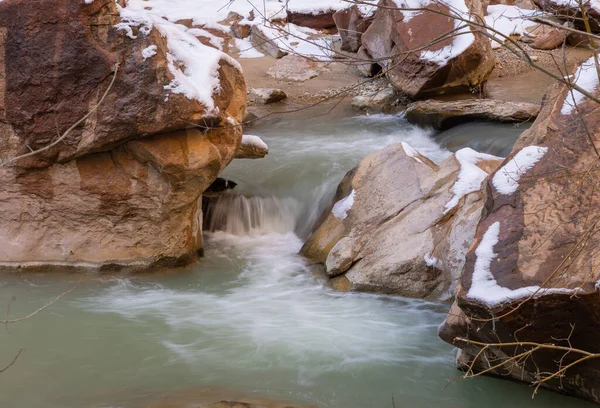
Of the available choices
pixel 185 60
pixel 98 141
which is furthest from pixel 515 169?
pixel 98 141

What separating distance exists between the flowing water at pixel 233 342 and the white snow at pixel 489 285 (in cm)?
81

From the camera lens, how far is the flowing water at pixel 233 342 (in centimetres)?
430

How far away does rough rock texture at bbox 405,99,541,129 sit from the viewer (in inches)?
350

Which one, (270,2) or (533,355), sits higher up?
(270,2)

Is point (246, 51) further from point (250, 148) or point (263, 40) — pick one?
point (250, 148)

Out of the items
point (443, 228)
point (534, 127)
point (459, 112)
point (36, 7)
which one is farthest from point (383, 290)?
point (459, 112)

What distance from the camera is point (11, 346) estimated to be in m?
4.86

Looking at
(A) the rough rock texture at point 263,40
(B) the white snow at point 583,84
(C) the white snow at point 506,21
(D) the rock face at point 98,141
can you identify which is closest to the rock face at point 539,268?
(B) the white snow at point 583,84

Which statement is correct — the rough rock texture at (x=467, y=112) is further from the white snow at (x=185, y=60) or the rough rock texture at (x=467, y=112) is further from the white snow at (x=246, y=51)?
the white snow at (x=246, y=51)

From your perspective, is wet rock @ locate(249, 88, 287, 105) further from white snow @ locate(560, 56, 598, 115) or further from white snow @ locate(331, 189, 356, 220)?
white snow @ locate(560, 56, 598, 115)

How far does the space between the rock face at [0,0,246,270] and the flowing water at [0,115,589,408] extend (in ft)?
1.10

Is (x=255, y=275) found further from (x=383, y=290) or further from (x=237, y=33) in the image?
(x=237, y=33)

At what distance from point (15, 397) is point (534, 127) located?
406 centimetres

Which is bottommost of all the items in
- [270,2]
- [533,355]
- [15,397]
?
[15,397]
